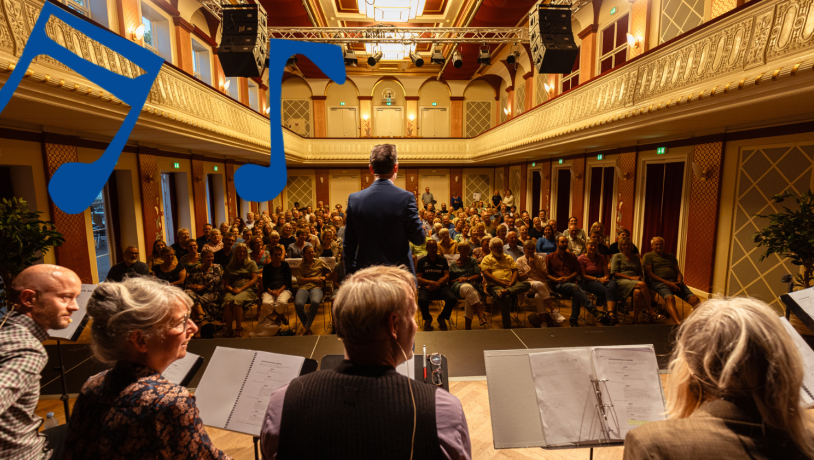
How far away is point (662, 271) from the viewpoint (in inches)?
204

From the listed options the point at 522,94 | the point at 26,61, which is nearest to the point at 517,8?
the point at 522,94

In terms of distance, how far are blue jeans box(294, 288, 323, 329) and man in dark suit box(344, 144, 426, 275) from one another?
2792 mm

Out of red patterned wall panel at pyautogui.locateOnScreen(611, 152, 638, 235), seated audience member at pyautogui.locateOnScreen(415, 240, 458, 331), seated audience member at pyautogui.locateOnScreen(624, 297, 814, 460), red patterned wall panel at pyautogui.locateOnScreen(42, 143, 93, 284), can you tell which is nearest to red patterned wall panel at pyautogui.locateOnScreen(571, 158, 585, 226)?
red patterned wall panel at pyautogui.locateOnScreen(611, 152, 638, 235)

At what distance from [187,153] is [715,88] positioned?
393 inches

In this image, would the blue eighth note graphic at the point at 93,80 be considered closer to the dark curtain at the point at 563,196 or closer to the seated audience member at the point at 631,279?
the seated audience member at the point at 631,279

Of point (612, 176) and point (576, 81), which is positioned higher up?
point (576, 81)

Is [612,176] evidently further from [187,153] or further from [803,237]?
[187,153]

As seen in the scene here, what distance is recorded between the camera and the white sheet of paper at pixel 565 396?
1.78 metres

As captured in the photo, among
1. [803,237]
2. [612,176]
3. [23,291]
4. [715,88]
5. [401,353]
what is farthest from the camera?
[612,176]

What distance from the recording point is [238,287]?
202 inches

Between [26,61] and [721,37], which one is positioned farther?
[721,37]

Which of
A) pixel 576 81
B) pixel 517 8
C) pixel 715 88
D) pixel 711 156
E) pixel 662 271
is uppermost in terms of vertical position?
pixel 517 8

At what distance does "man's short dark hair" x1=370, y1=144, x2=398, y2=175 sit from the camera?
2275mm

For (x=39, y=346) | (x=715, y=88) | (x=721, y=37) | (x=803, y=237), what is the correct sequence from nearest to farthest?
(x=39, y=346)
(x=803, y=237)
(x=715, y=88)
(x=721, y=37)
